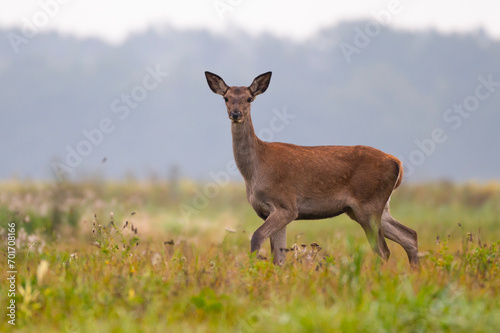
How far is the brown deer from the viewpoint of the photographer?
28.5 ft

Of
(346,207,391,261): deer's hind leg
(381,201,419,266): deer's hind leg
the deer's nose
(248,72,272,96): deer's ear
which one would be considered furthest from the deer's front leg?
(248,72,272,96): deer's ear

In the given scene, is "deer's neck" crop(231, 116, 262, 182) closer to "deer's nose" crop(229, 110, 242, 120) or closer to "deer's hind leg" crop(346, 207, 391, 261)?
"deer's nose" crop(229, 110, 242, 120)

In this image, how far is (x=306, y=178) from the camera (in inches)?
351

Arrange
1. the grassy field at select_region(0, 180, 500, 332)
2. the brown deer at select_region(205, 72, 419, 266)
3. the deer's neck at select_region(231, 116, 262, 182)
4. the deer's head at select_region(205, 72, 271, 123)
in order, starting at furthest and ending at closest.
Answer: the deer's neck at select_region(231, 116, 262, 182), the brown deer at select_region(205, 72, 419, 266), the deer's head at select_region(205, 72, 271, 123), the grassy field at select_region(0, 180, 500, 332)

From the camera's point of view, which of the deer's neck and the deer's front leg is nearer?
the deer's front leg

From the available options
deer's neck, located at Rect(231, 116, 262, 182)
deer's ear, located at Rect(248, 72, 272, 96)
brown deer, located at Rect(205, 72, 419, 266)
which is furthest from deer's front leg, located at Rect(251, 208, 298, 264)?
deer's ear, located at Rect(248, 72, 272, 96)

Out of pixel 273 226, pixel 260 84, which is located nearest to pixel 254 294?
pixel 273 226

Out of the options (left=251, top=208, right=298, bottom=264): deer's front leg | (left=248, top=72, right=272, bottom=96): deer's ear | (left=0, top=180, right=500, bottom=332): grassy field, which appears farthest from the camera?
(left=248, top=72, right=272, bottom=96): deer's ear

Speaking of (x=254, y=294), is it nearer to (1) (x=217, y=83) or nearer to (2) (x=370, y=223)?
(2) (x=370, y=223)

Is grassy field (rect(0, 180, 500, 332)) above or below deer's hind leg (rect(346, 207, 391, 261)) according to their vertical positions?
below

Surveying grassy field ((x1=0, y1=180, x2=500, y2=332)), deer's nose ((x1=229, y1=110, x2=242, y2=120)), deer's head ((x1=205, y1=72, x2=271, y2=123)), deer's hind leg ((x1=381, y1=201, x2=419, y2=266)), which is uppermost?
deer's head ((x1=205, y1=72, x2=271, y2=123))

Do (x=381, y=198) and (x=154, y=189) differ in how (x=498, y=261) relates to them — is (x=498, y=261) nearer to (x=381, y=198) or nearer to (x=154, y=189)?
(x=381, y=198)

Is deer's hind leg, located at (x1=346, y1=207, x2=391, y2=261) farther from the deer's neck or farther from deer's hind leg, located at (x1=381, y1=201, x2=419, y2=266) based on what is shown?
the deer's neck

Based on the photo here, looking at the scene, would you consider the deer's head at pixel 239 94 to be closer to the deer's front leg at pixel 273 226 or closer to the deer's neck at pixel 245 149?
the deer's neck at pixel 245 149
